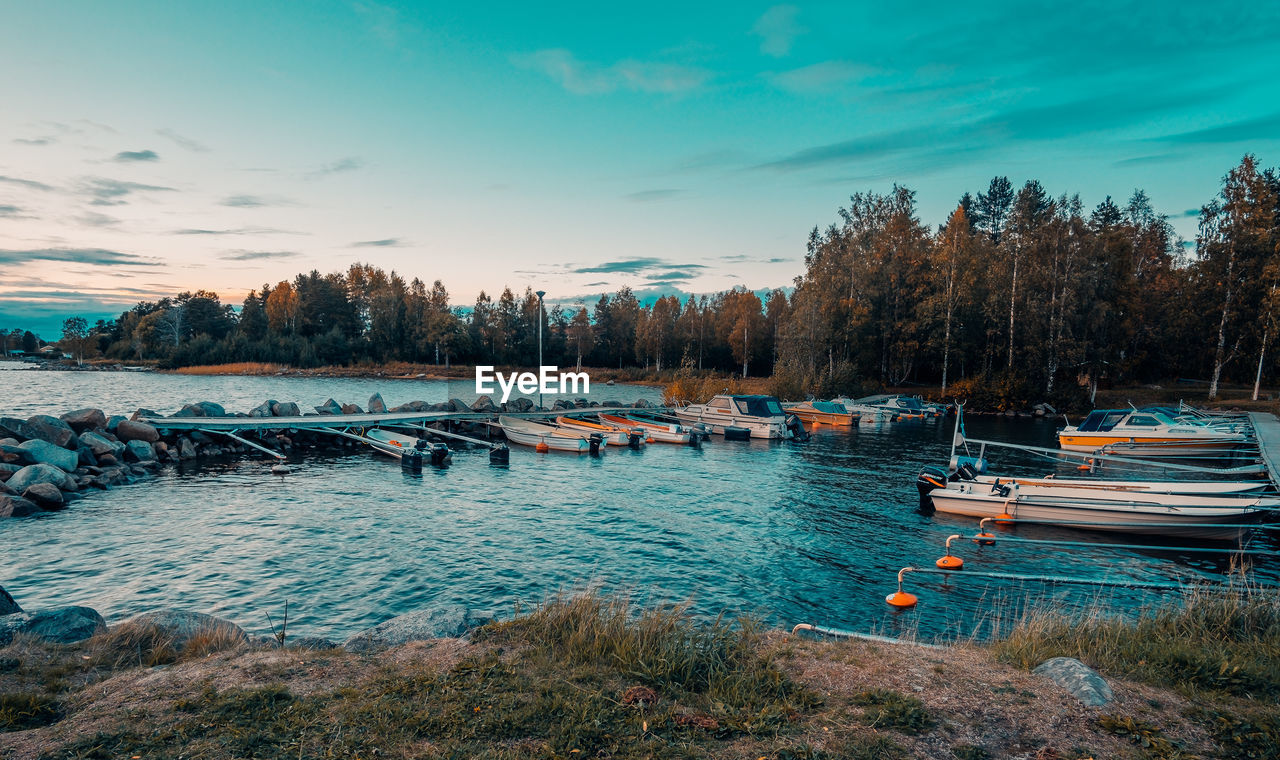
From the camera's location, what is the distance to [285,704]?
603cm

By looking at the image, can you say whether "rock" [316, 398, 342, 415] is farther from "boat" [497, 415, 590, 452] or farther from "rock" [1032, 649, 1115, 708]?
"rock" [1032, 649, 1115, 708]

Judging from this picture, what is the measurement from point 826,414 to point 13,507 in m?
42.2

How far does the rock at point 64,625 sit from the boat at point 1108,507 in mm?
20509

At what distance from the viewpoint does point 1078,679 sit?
263 inches

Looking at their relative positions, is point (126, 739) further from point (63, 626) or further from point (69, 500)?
point (69, 500)

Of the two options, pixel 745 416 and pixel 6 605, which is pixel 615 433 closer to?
pixel 745 416

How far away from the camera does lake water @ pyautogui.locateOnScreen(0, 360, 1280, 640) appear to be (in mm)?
12625

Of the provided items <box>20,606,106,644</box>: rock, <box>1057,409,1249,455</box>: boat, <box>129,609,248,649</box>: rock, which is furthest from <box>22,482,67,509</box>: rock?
<box>1057,409,1249,455</box>: boat

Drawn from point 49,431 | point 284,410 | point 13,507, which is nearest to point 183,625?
point 13,507

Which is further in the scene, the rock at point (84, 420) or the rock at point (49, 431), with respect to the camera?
the rock at point (84, 420)

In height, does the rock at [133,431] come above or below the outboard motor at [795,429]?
above

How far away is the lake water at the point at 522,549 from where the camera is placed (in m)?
12.6

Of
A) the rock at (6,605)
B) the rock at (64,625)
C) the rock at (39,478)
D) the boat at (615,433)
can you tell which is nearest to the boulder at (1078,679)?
the rock at (64,625)

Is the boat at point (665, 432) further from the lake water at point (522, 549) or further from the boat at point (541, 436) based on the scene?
the lake water at point (522, 549)
